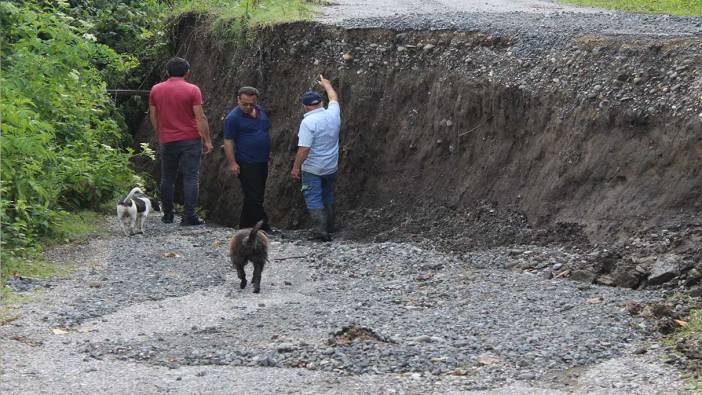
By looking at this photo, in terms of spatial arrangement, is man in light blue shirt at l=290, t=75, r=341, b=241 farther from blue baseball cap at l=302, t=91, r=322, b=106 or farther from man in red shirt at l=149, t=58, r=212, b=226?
man in red shirt at l=149, t=58, r=212, b=226

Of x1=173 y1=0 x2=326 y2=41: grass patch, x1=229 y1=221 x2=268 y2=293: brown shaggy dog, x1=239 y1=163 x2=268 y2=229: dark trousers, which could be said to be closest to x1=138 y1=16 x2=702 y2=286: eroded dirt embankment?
x1=173 y1=0 x2=326 y2=41: grass patch

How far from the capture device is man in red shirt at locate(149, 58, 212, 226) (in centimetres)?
1550

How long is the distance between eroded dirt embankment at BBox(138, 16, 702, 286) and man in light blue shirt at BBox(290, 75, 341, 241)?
856 millimetres

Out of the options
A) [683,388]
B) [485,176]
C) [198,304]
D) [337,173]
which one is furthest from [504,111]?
[683,388]

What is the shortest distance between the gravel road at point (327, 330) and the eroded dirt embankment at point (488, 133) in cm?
116

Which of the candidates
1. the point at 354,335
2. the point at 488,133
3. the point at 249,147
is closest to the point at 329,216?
the point at 249,147

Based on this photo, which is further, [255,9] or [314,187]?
[255,9]

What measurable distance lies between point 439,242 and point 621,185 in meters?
2.51

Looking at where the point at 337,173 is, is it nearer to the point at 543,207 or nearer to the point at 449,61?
the point at 449,61

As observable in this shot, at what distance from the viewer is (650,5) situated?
22.5 metres

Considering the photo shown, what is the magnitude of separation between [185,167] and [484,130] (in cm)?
398

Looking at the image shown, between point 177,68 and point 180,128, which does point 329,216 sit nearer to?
point 180,128

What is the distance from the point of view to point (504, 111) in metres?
14.9

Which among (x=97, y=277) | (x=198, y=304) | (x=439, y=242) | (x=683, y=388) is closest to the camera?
(x=683, y=388)
